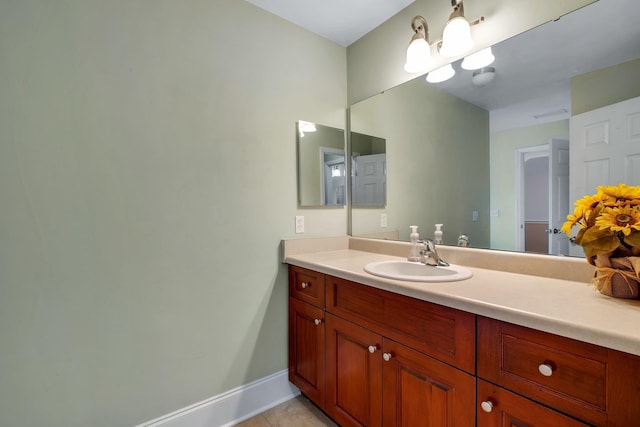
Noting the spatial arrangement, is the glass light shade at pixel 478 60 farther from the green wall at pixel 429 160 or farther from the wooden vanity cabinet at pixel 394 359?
the wooden vanity cabinet at pixel 394 359

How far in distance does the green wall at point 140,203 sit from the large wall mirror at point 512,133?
74 centimetres

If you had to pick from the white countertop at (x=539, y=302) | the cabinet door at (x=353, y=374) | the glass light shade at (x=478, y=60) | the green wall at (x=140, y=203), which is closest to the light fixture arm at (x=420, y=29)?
the glass light shade at (x=478, y=60)

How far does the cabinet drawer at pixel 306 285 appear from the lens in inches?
59.3

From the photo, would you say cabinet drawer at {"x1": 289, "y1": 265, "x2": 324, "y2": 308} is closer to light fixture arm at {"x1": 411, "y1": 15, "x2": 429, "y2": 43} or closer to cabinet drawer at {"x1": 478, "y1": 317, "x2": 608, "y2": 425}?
cabinet drawer at {"x1": 478, "y1": 317, "x2": 608, "y2": 425}

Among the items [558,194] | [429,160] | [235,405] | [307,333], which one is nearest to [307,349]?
[307,333]

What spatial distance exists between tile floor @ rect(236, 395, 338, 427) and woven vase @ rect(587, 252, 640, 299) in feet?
4.51

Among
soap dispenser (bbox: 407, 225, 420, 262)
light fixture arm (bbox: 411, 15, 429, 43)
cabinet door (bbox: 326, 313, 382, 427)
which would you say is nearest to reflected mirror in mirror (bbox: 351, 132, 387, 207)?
soap dispenser (bbox: 407, 225, 420, 262)

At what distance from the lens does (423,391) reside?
3.29ft

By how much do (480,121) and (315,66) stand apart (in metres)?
1.10

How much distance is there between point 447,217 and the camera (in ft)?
5.17

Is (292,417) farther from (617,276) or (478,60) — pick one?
(478,60)

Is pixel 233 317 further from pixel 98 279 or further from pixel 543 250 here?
pixel 543 250

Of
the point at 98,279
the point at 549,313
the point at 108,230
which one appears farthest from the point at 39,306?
the point at 549,313

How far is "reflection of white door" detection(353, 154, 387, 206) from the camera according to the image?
1.93 m
